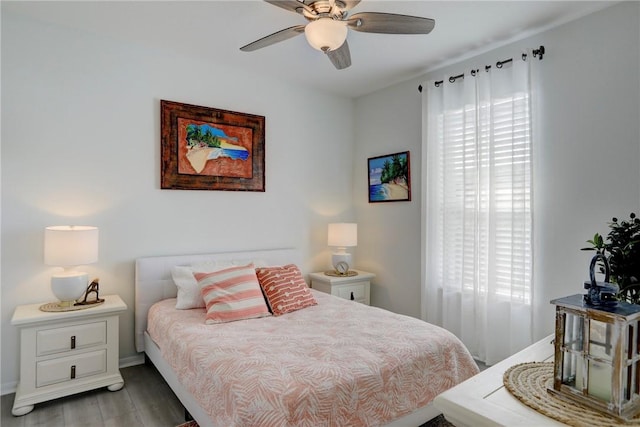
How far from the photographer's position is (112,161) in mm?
2959

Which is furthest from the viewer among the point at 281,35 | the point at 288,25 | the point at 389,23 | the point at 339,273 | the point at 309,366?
the point at 339,273

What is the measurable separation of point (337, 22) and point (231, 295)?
1897 mm

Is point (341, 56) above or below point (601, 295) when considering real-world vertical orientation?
above

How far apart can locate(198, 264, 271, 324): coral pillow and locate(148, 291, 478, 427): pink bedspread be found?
0.25 feet

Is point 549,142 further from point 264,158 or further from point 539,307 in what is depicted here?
point 264,158

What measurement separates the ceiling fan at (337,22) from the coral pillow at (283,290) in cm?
172

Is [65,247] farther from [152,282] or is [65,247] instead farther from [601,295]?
[601,295]

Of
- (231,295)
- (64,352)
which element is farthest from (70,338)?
(231,295)

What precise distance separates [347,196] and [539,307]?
235cm

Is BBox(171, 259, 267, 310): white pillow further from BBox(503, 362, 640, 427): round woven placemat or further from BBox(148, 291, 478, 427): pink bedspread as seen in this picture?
BBox(503, 362, 640, 427): round woven placemat

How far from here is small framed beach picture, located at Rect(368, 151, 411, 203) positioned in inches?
150

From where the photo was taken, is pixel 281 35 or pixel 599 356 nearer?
pixel 599 356

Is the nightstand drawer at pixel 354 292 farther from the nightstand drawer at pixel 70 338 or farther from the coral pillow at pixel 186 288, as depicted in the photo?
the nightstand drawer at pixel 70 338

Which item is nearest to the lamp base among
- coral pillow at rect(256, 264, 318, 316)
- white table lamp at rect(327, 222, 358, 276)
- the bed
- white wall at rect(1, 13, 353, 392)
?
white table lamp at rect(327, 222, 358, 276)
